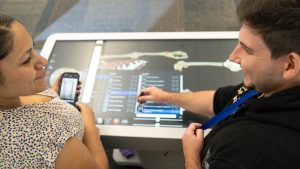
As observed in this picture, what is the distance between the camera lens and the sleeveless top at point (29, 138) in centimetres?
82

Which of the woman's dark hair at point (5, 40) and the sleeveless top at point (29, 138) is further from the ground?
the woman's dark hair at point (5, 40)

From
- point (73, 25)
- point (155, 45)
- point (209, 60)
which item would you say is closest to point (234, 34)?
point (209, 60)

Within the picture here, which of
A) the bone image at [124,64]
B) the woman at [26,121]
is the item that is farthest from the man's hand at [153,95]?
the woman at [26,121]

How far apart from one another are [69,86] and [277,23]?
79cm

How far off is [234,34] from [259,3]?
2.03 feet

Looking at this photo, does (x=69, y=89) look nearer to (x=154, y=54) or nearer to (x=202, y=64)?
(x=154, y=54)

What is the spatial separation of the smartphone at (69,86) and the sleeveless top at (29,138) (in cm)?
32

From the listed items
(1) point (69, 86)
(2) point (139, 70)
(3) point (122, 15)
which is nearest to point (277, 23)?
(2) point (139, 70)

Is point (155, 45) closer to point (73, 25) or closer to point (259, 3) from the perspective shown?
point (259, 3)

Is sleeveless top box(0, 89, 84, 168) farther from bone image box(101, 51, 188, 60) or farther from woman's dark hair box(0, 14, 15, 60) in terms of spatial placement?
bone image box(101, 51, 188, 60)

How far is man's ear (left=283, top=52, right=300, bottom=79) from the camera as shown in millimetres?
727

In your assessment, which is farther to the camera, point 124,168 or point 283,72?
point 124,168

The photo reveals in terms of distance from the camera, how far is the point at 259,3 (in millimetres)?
749

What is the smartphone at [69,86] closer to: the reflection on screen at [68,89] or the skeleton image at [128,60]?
the reflection on screen at [68,89]
